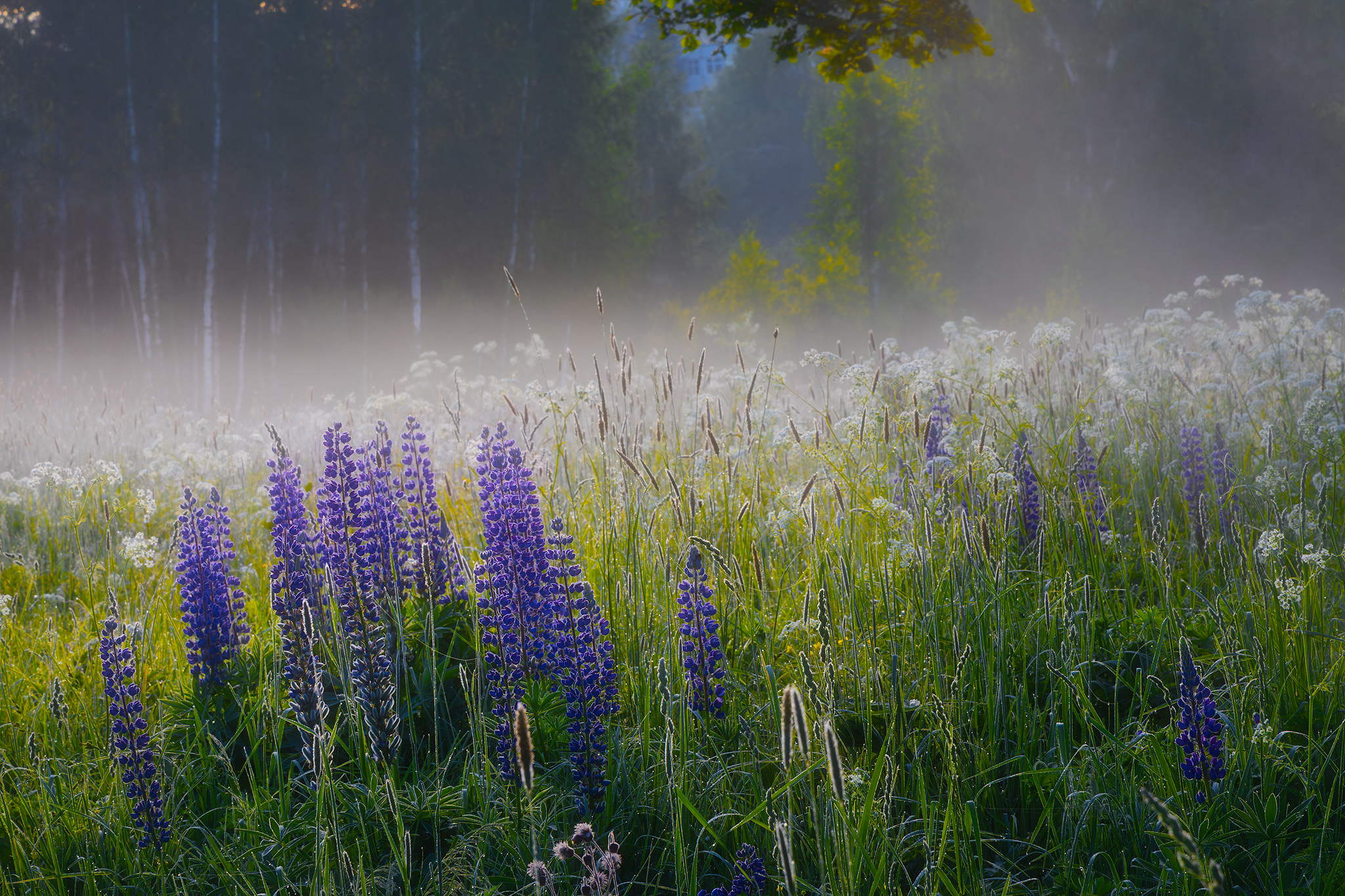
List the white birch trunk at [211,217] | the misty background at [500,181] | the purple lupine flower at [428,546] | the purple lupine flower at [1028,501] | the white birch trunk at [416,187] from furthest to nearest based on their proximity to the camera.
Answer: the white birch trunk at [416,187]
the misty background at [500,181]
the white birch trunk at [211,217]
the purple lupine flower at [1028,501]
the purple lupine flower at [428,546]

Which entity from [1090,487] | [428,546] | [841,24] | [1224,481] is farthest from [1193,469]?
[841,24]

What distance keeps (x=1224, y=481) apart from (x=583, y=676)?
3.06 metres

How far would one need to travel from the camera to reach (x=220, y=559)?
2602 millimetres

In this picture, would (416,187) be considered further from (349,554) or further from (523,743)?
(523,743)

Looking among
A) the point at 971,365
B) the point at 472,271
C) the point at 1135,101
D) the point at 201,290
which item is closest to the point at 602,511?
the point at 971,365

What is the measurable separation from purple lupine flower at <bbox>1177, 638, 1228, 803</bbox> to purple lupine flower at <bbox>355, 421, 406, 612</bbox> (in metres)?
2.27

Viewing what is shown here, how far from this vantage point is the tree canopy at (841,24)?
5.79m

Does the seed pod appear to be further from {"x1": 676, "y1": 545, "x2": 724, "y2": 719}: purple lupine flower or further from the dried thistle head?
{"x1": 676, "y1": 545, "x2": 724, "y2": 719}: purple lupine flower

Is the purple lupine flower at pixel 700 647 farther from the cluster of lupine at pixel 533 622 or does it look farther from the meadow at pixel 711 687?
the cluster of lupine at pixel 533 622

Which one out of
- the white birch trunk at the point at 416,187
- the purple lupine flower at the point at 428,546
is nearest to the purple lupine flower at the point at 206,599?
the purple lupine flower at the point at 428,546

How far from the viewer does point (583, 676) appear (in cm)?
201

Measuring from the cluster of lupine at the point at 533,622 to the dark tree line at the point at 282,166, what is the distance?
72.5 feet

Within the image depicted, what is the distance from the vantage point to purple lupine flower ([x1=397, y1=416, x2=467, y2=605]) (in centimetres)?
276

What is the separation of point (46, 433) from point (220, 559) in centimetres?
639
